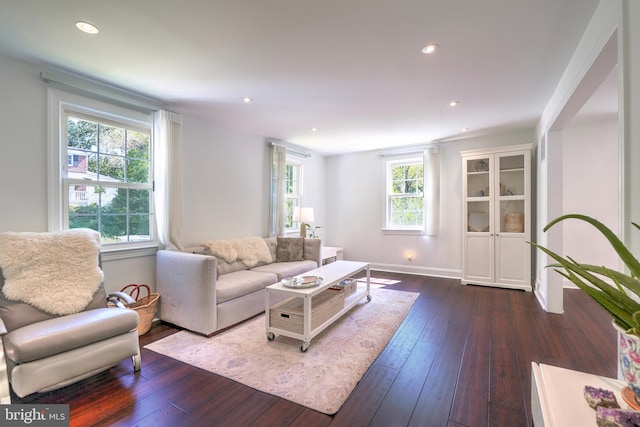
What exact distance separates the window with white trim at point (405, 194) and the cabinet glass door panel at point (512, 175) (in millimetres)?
1345

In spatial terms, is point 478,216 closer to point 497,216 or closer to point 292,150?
point 497,216

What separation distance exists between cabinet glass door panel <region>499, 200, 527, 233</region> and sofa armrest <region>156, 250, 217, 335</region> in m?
4.32

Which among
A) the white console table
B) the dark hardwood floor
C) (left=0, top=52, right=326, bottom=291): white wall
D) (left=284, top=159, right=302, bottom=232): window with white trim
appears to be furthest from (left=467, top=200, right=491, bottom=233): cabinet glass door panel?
the white console table

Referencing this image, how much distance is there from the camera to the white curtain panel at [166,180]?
10.6 feet

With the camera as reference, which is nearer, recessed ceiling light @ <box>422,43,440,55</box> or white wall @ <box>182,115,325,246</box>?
recessed ceiling light @ <box>422,43,440,55</box>

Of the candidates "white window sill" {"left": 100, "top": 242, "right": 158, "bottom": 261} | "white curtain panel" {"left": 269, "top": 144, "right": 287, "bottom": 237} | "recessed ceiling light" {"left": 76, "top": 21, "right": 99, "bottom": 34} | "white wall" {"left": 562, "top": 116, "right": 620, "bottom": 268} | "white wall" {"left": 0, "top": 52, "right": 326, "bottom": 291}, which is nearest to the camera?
"recessed ceiling light" {"left": 76, "top": 21, "right": 99, "bottom": 34}

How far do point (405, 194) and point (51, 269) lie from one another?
5.19 m

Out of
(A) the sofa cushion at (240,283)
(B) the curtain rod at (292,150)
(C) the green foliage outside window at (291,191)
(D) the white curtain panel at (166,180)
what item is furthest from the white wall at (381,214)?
(D) the white curtain panel at (166,180)

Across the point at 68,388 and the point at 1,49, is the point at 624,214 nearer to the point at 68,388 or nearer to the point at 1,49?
the point at 68,388

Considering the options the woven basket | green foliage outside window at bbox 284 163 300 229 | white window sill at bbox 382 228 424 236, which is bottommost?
the woven basket

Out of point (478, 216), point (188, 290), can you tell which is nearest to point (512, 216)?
point (478, 216)

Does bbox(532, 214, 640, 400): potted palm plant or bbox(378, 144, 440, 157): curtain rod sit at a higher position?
bbox(378, 144, 440, 157): curtain rod

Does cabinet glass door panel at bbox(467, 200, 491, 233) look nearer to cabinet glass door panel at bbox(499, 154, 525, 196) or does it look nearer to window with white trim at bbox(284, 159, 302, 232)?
cabinet glass door panel at bbox(499, 154, 525, 196)

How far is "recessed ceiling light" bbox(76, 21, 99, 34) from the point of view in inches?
74.0
